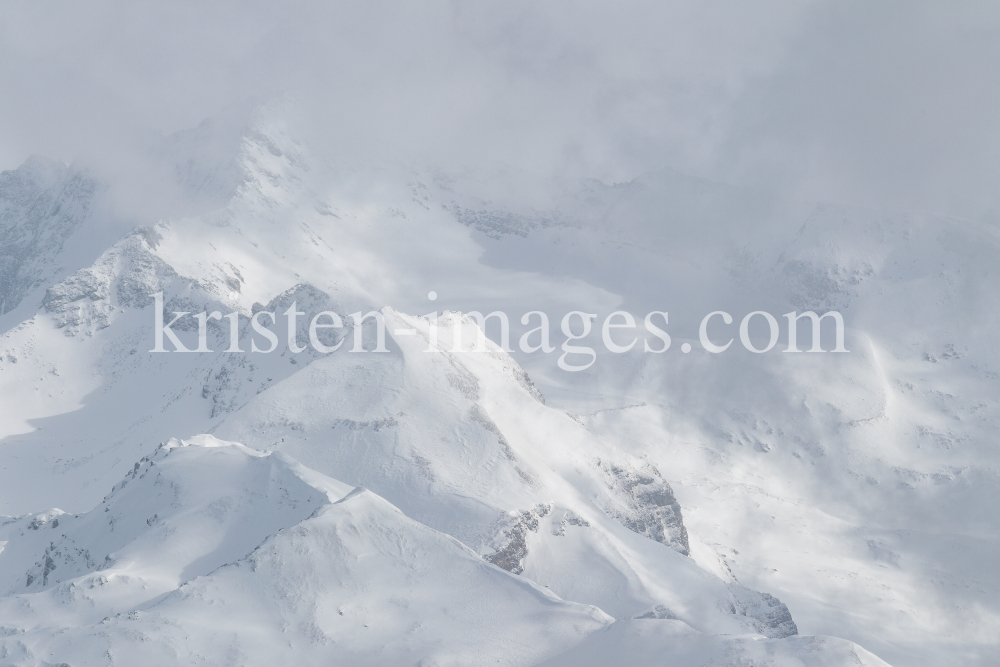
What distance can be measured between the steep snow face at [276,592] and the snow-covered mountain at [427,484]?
150mm

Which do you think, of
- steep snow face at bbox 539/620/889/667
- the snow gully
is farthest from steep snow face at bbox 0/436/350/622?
the snow gully

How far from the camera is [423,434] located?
74.7 metres

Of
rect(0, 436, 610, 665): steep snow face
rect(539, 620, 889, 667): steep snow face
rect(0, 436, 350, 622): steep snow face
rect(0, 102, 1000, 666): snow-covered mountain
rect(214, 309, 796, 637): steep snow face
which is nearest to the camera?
rect(539, 620, 889, 667): steep snow face

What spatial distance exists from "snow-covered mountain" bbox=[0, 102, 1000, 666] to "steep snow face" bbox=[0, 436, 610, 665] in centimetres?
15

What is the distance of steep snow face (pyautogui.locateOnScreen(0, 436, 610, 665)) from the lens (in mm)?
41812

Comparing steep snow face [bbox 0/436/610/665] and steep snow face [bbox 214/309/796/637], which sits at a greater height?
steep snow face [bbox 214/309/796/637]

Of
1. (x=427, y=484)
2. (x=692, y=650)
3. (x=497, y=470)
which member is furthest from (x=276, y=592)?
(x=497, y=470)

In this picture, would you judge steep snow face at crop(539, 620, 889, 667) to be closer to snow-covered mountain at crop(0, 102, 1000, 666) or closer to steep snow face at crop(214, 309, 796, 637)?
snow-covered mountain at crop(0, 102, 1000, 666)

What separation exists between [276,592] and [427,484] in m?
23.9

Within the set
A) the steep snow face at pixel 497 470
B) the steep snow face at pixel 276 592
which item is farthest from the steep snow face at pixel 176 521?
the steep snow face at pixel 497 470

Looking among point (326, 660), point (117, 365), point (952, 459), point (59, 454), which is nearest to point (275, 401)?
point (326, 660)

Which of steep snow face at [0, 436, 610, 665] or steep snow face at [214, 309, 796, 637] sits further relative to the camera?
steep snow face at [214, 309, 796, 637]

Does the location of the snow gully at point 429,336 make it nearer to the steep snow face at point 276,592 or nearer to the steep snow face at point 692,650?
the steep snow face at point 276,592

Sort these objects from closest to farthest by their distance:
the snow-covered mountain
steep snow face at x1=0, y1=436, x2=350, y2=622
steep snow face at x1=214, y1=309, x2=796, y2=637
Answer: the snow-covered mountain → steep snow face at x1=0, y1=436, x2=350, y2=622 → steep snow face at x1=214, y1=309, x2=796, y2=637
